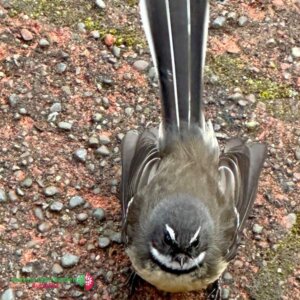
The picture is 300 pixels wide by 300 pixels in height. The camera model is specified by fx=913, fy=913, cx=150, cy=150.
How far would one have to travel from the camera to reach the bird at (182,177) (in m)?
5.79

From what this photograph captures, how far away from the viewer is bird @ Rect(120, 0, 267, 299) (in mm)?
5785

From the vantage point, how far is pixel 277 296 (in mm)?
6207

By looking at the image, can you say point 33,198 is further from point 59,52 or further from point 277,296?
point 277,296

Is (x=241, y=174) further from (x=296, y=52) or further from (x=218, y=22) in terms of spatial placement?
(x=218, y=22)

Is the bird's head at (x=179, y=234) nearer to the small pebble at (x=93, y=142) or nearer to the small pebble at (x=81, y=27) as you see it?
the small pebble at (x=93, y=142)

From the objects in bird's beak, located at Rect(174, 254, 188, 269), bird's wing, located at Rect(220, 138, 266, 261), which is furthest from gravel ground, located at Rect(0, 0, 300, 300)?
bird's beak, located at Rect(174, 254, 188, 269)

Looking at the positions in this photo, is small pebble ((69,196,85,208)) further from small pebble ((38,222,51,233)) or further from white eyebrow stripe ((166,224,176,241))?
white eyebrow stripe ((166,224,176,241))

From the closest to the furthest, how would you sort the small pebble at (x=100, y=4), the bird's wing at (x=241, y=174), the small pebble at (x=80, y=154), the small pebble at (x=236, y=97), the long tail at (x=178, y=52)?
1. the long tail at (x=178, y=52)
2. the bird's wing at (x=241, y=174)
3. the small pebble at (x=80, y=154)
4. the small pebble at (x=236, y=97)
5. the small pebble at (x=100, y=4)

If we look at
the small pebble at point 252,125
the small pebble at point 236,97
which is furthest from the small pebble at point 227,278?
the small pebble at point 236,97

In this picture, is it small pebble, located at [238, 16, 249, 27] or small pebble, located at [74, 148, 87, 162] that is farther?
small pebble, located at [238, 16, 249, 27]

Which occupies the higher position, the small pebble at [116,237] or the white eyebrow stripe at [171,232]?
the white eyebrow stripe at [171,232]

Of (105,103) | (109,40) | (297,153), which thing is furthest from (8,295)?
(297,153)

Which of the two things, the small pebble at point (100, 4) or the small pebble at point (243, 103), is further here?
the small pebble at point (100, 4)

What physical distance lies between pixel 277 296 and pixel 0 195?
6.69 ft
